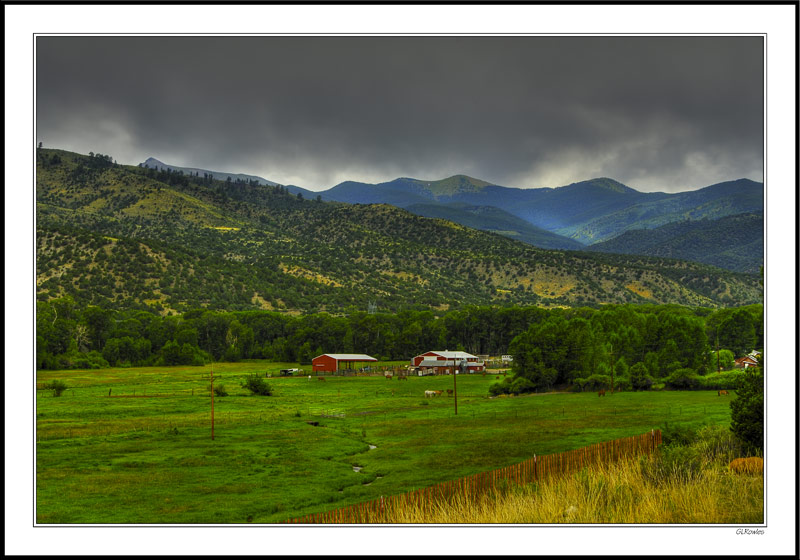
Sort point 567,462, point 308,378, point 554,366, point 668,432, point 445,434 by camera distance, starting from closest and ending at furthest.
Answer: point 567,462 < point 668,432 < point 445,434 < point 554,366 < point 308,378

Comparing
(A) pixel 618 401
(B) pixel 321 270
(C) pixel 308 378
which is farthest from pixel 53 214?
(A) pixel 618 401

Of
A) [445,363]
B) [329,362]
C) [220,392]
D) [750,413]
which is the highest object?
[750,413]

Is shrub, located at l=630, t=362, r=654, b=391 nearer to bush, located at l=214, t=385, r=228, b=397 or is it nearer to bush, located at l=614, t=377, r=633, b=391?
bush, located at l=614, t=377, r=633, b=391

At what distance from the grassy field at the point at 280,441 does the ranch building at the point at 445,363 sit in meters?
26.6

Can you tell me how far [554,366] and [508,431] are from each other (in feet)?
107

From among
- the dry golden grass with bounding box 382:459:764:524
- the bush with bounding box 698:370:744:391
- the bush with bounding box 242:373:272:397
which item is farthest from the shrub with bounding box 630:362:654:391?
the dry golden grass with bounding box 382:459:764:524

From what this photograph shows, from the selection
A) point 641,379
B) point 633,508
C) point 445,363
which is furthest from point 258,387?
point 633,508

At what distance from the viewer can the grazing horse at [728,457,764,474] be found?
42.2 feet

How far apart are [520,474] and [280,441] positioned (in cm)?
2285

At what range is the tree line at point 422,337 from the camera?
6931 centimetres

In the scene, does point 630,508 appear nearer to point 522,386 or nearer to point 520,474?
point 520,474

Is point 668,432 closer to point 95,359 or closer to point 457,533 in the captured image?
point 457,533

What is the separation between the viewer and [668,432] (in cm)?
2005

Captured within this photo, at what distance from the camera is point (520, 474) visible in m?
16.9
